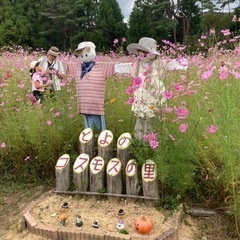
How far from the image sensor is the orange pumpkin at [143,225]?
2.65m

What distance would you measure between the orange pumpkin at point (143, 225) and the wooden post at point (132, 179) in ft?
1.33

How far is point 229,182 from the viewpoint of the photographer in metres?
2.75

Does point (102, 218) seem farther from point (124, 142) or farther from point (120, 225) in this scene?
point (124, 142)

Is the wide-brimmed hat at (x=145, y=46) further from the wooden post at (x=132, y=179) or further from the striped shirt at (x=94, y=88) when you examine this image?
the wooden post at (x=132, y=179)

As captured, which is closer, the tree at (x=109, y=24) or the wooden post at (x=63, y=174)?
the wooden post at (x=63, y=174)

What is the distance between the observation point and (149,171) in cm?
301

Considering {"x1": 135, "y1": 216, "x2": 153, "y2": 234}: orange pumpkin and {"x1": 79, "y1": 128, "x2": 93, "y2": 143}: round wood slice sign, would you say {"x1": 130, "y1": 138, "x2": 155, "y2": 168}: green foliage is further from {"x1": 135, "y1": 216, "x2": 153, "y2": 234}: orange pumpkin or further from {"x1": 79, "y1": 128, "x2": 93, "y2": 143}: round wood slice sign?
{"x1": 135, "y1": 216, "x2": 153, "y2": 234}: orange pumpkin

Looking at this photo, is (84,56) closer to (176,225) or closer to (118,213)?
(118,213)

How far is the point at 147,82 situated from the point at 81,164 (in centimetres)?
90

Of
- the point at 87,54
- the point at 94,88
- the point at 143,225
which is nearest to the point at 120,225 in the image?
the point at 143,225

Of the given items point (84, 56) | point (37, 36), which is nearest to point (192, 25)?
point (37, 36)

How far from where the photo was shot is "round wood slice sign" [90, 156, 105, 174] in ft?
10.3

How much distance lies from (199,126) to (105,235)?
1.18 meters

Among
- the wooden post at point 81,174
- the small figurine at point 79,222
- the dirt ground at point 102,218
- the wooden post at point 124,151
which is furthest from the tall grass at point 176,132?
the small figurine at point 79,222
